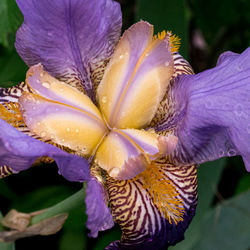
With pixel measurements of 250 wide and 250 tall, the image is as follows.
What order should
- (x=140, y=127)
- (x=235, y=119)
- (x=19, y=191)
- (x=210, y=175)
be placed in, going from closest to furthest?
1. (x=235, y=119)
2. (x=140, y=127)
3. (x=210, y=175)
4. (x=19, y=191)

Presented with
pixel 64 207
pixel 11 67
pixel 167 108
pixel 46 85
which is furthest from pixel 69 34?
pixel 11 67

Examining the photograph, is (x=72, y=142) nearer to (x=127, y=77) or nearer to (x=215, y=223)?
(x=127, y=77)

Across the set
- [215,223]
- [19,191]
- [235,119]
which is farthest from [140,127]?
[19,191]

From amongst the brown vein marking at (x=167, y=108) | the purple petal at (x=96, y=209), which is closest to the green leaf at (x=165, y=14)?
the brown vein marking at (x=167, y=108)

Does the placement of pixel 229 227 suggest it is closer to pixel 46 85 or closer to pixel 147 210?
pixel 147 210

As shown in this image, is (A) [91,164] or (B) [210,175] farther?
(B) [210,175]

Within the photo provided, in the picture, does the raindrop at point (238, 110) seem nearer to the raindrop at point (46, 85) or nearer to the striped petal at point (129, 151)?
the striped petal at point (129, 151)

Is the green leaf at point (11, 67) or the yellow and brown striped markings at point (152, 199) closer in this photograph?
the yellow and brown striped markings at point (152, 199)
